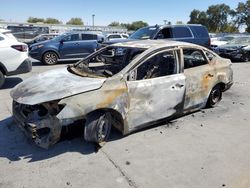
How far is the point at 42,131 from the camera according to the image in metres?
4.00

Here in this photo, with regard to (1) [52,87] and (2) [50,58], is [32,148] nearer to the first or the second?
(1) [52,87]

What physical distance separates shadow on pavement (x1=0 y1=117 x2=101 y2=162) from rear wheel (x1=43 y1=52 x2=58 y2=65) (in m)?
9.56

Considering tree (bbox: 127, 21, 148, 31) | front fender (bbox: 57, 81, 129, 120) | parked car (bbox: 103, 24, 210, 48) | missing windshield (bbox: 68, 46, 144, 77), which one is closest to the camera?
front fender (bbox: 57, 81, 129, 120)

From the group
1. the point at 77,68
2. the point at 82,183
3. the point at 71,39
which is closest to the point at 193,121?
the point at 77,68

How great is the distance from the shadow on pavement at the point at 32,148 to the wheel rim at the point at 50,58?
9564 mm

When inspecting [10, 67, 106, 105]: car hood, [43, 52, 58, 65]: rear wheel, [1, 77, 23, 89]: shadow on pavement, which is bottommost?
[1, 77, 23, 89]: shadow on pavement

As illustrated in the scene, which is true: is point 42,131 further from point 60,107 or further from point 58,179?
point 58,179

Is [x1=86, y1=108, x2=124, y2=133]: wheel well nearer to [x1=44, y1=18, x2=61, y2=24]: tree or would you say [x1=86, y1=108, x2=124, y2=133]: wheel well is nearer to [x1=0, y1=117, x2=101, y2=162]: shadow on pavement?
[x1=0, y1=117, x2=101, y2=162]: shadow on pavement

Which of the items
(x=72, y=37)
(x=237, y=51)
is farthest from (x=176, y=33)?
(x=72, y=37)

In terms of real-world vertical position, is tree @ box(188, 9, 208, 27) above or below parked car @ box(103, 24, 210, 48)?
above

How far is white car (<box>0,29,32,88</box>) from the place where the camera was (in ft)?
25.8

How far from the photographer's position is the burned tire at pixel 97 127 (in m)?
4.03

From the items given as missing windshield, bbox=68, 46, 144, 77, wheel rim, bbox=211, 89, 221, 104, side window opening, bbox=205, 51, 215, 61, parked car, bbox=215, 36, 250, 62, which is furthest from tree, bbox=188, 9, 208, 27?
missing windshield, bbox=68, 46, 144, 77

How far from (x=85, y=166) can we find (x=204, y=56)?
3465 millimetres
